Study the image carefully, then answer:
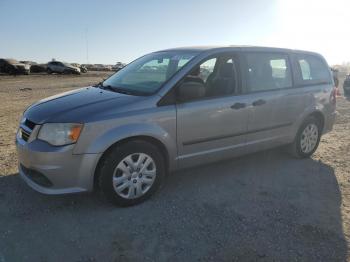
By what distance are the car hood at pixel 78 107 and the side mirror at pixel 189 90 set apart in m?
0.48

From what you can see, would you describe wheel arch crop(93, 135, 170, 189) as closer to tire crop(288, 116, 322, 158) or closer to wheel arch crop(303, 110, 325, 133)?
tire crop(288, 116, 322, 158)

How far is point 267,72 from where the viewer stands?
538 centimetres

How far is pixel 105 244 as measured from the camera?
3.45 meters

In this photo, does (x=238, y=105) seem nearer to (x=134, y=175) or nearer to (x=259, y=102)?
(x=259, y=102)

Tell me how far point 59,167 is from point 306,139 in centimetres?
404

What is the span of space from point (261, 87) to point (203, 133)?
48.4 inches

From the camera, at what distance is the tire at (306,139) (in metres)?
6.02

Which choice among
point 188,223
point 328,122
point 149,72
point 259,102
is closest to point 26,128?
point 149,72

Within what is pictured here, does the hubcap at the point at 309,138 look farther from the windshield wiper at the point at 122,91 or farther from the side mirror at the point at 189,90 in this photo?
the windshield wiper at the point at 122,91

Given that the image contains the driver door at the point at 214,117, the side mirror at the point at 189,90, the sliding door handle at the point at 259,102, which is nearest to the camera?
the side mirror at the point at 189,90

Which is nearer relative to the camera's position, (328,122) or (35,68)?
(328,122)

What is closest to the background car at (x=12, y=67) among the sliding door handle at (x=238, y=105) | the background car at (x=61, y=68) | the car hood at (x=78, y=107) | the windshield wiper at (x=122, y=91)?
the background car at (x=61, y=68)

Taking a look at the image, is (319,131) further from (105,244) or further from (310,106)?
(105,244)

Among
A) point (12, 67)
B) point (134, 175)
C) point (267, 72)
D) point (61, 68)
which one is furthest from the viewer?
point (61, 68)
